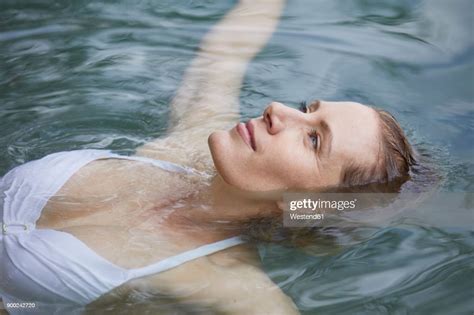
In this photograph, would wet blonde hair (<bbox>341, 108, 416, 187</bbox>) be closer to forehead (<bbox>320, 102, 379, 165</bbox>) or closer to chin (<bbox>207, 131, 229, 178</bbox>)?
forehead (<bbox>320, 102, 379, 165</bbox>)

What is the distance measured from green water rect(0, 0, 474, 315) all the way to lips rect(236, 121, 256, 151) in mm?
487

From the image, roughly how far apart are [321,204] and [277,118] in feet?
1.43

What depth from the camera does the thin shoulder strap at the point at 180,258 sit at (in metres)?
2.66

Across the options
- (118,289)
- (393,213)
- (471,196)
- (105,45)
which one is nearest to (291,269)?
(393,213)

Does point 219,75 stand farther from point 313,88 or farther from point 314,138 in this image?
point 314,138

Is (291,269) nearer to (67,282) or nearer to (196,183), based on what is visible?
(196,183)

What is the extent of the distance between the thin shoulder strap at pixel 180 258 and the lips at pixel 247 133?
36 cm

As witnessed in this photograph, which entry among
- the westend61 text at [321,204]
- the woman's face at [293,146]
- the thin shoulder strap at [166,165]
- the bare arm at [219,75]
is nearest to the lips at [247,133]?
the woman's face at [293,146]

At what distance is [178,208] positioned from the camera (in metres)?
2.95

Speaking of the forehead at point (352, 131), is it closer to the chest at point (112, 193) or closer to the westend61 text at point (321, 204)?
the westend61 text at point (321, 204)

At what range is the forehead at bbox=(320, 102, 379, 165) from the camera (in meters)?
2.85

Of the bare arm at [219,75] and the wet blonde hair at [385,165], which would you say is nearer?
the wet blonde hair at [385,165]

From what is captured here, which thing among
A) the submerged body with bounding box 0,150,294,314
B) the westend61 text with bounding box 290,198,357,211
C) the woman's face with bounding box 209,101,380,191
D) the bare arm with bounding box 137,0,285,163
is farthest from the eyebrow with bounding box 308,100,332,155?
the bare arm with bounding box 137,0,285,163

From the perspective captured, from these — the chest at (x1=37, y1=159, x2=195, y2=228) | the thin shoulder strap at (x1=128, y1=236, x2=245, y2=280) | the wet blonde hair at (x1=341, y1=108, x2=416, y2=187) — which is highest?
the wet blonde hair at (x1=341, y1=108, x2=416, y2=187)
